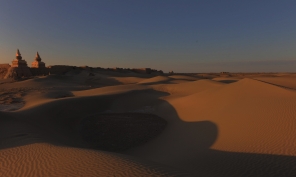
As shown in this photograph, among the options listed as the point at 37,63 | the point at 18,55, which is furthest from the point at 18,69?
the point at 37,63

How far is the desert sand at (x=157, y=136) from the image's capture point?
432 cm

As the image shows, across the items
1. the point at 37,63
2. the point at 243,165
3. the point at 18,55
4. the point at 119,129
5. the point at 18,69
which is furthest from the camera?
the point at 37,63

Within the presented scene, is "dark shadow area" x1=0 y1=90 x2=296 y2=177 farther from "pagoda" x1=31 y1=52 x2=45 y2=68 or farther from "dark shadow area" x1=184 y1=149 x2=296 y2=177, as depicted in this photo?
"pagoda" x1=31 y1=52 x2=45 y2=68

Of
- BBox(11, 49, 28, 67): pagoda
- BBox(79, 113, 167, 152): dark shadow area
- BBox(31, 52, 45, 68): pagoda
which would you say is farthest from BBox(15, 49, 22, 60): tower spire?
BBox(79, 113, 167, 152): dark shadow area

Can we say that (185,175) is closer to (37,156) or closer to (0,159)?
(37,156)

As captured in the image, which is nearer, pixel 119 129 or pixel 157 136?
pixel 157 136

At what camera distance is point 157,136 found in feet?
31.3

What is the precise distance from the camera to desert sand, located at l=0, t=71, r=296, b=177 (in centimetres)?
432

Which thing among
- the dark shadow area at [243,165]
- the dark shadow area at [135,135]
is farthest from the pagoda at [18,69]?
the dark shadow area at [243,165]

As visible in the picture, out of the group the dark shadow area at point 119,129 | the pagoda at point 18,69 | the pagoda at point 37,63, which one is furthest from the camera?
the pagoda at point 37,63

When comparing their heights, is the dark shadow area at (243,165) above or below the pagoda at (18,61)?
A: below

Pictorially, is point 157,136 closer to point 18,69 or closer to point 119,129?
point 119,129

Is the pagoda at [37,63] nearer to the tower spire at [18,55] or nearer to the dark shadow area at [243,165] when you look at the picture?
the tower spire at [18,55]

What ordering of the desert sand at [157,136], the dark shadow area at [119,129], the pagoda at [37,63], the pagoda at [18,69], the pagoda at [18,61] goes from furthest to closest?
the pagoda at [37,63] → the pagoda at [18,61] → the pagoda at [18,69] → the dark shadow area at [119,129] → the desert sand at [157,136]
